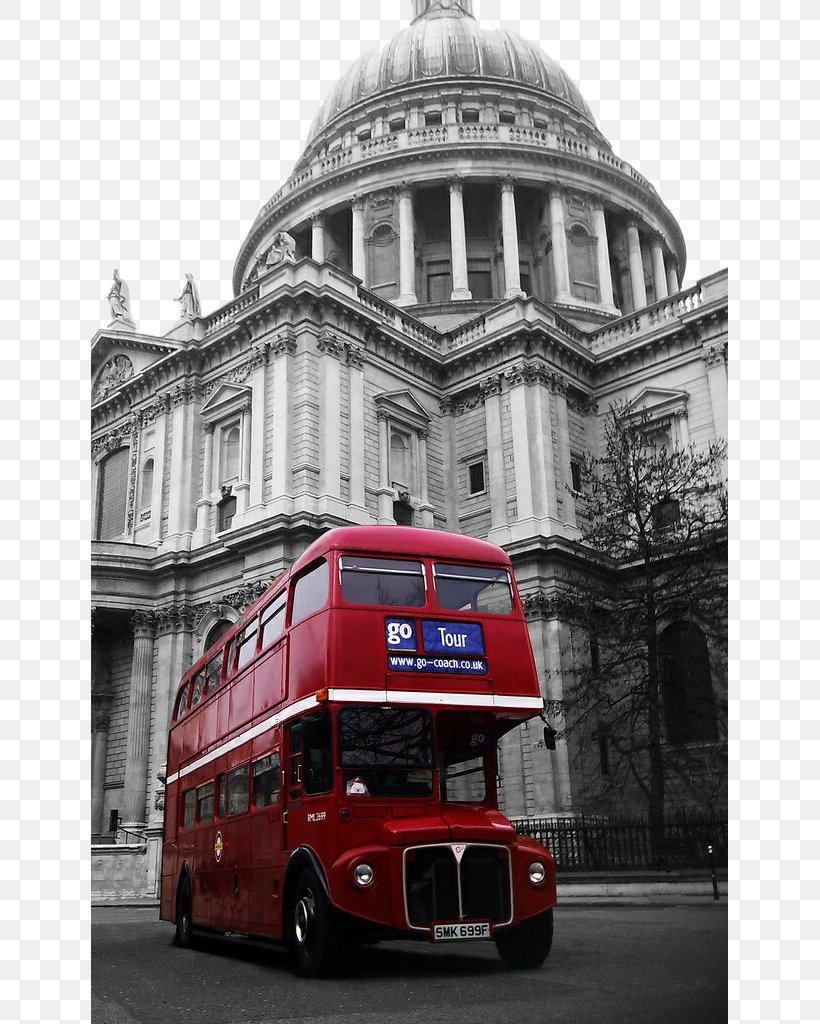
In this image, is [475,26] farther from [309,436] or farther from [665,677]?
[665,677]

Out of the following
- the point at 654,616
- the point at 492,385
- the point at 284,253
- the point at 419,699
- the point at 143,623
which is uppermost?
the point at 284,253

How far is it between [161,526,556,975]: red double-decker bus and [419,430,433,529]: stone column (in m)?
26.9

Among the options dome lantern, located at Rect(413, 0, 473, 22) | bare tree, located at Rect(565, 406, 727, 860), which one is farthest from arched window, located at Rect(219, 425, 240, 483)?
dome lantern, located at Rect(413, 0, 473, 22)

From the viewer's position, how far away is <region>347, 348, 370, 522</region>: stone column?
35781mm

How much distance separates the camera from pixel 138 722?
34.8 m

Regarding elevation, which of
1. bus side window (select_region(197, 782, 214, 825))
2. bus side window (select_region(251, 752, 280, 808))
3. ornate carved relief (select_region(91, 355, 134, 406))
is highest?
ornate carved relief (select_region(91, 355, 134, 406))

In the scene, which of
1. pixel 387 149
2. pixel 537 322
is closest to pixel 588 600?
pixel 537 322

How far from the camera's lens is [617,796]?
26.4m

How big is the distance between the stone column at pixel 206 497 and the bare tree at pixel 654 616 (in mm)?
14991

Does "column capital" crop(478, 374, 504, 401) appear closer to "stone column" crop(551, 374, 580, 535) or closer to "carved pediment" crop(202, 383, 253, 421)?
"stone column" crop(551, 374, 580, 535)

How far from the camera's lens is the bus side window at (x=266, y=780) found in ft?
38.5

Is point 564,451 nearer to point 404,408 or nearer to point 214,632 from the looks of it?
point 404,408

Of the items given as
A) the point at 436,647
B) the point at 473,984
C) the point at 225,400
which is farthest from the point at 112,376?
the point at 473,984

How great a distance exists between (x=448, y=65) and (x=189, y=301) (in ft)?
101
